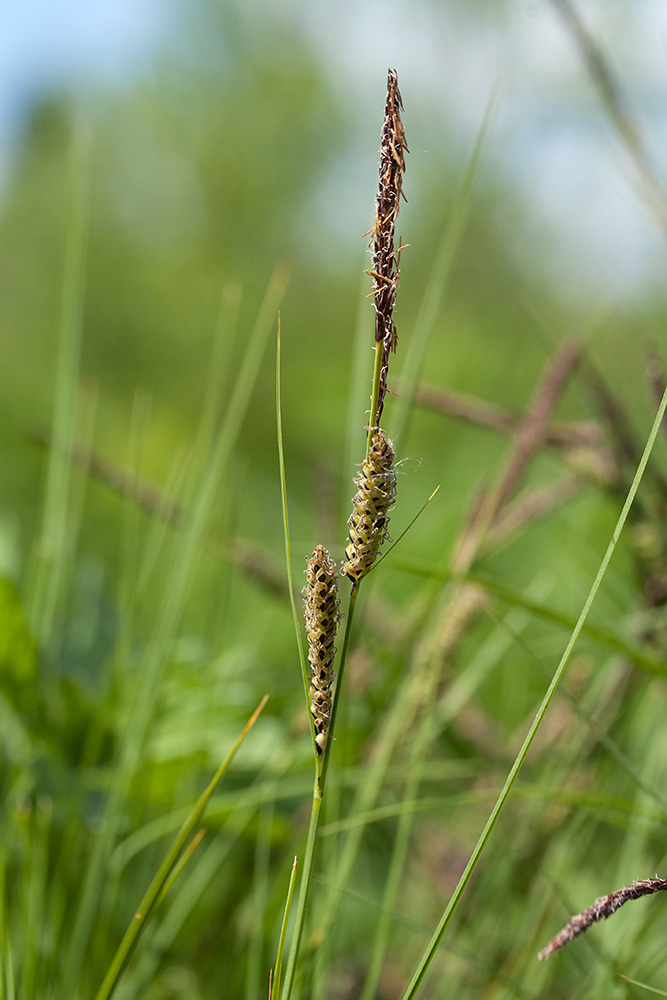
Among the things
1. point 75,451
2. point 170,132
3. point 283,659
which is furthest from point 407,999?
point 170,132

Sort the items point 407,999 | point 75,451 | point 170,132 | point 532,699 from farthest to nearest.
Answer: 1. point 170,132
2. point 532,699
3. point 75,451
4. point 407,999

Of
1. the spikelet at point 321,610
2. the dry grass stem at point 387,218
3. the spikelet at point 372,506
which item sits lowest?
the spikelet at point 321,610

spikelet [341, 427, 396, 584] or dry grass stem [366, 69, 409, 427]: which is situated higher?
dry grass stem [366, 69, 409, 427]

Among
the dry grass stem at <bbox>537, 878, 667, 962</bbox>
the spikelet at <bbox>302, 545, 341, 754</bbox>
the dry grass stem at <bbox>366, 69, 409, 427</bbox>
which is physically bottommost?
the dry grass stem at <bbox>537, 878, 667, 962</bbox>

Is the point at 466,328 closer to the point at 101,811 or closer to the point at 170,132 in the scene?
the point at 170,132
